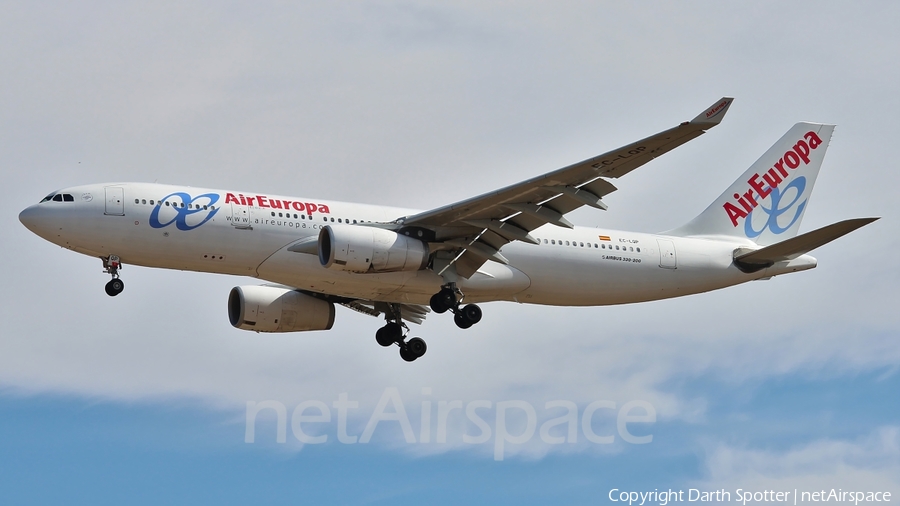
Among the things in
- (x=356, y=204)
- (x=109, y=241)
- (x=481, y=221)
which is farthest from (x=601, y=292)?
(x=109, y=241)

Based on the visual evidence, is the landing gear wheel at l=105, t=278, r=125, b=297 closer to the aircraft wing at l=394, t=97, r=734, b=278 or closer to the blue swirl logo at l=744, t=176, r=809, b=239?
the aircraft wing at l=394, t=97, r=734, b=278

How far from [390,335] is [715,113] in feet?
51.4

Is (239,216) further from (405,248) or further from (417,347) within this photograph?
(417,347)

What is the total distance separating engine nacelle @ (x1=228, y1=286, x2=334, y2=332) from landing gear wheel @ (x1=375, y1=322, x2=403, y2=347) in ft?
5.55

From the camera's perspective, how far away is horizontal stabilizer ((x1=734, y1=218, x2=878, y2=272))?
36.2 metres

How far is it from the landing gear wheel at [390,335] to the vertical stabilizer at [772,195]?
967 centimetres

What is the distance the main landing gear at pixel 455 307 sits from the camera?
3709 centimetres

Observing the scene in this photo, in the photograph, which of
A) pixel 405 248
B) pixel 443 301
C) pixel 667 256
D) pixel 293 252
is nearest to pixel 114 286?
pixel 293 252

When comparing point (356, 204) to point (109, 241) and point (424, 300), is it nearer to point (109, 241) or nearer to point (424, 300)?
point (424, 300)

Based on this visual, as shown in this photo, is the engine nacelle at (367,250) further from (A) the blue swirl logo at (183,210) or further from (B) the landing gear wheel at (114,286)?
(B) the landing gear wheel at (114,286)

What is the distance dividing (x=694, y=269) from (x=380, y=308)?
10.2m

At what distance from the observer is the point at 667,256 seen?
40156 millimetres

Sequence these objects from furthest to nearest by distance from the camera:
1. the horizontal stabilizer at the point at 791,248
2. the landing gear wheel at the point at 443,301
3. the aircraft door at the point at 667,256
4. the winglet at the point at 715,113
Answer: the aircraft door at the point at 667,256
the landing gear wheel at the point at 443,301
the horizontal stabilizer at the point at 791,248
the winglet at the point at 715,113

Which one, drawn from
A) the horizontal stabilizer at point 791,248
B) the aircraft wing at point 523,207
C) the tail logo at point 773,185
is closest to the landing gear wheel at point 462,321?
the aircraft wing at point 523,207
